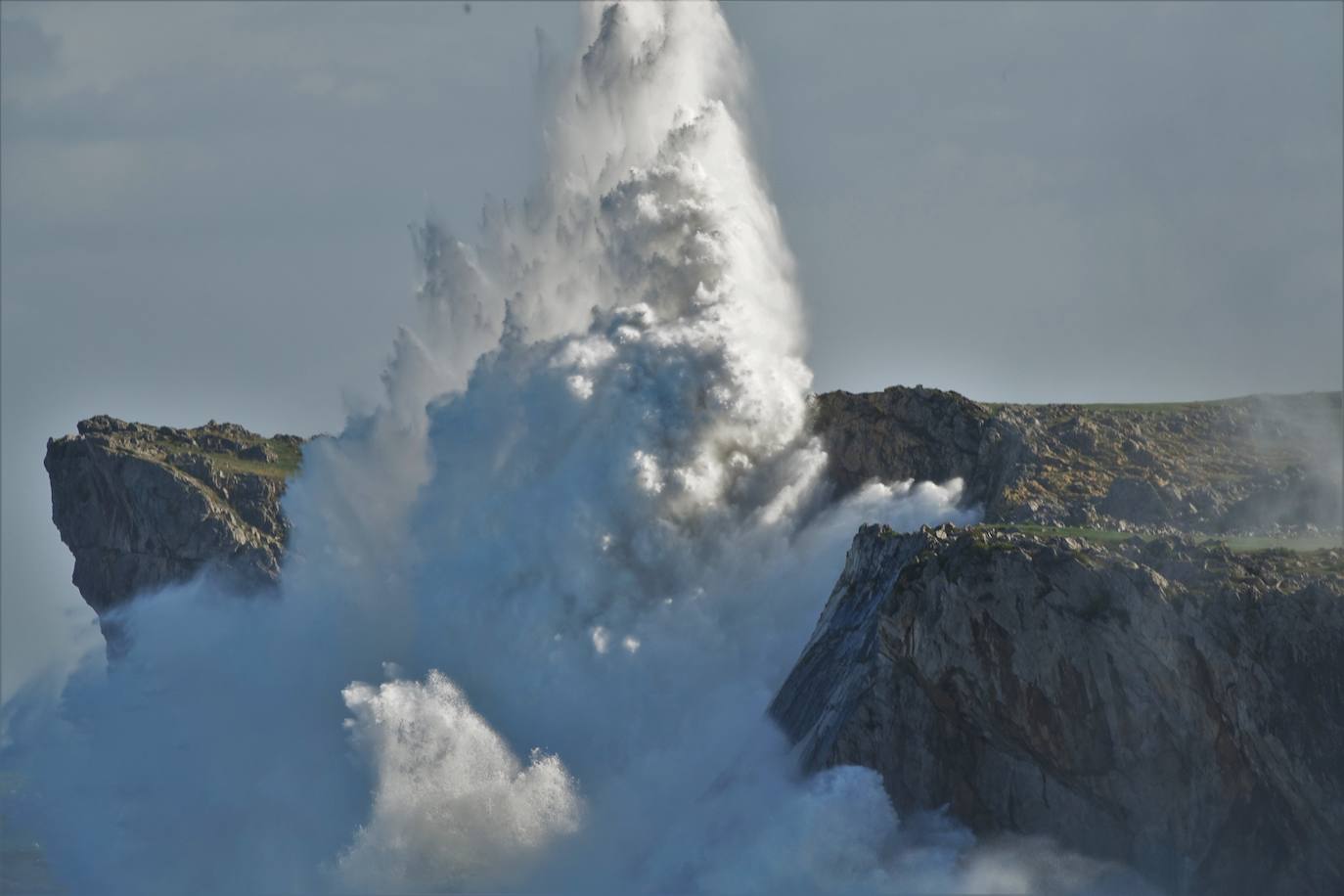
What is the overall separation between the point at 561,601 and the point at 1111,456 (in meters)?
17.3

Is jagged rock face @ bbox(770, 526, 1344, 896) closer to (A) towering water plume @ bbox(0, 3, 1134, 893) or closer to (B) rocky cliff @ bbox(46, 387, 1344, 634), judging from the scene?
(A) towering water plume @ bbox(0, 3, 1134, 893)

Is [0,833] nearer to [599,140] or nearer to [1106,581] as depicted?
[599,140]

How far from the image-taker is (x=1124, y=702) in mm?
50562

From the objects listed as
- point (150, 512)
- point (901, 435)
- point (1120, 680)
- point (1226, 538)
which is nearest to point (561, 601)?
point (901, 435)

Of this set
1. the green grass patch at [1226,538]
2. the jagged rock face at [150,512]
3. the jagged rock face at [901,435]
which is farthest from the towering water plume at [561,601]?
the jagged rock face at [150,512]

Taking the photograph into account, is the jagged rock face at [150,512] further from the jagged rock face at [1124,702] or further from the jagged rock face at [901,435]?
the jagged rock face at [1124,702]

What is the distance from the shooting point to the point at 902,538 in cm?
5725

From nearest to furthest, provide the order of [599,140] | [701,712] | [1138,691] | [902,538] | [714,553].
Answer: [1138,691] → [902,538] → [701,712] → [714,553] → [599,140]

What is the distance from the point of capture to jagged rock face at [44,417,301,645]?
110 metres

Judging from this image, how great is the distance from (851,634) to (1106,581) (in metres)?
8.59

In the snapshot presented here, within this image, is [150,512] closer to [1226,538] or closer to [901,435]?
[901,435]

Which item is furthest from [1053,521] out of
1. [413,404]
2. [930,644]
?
[413,404]

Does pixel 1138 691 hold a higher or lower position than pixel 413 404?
lower

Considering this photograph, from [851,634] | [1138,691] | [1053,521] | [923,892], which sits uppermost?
[1053,521]
